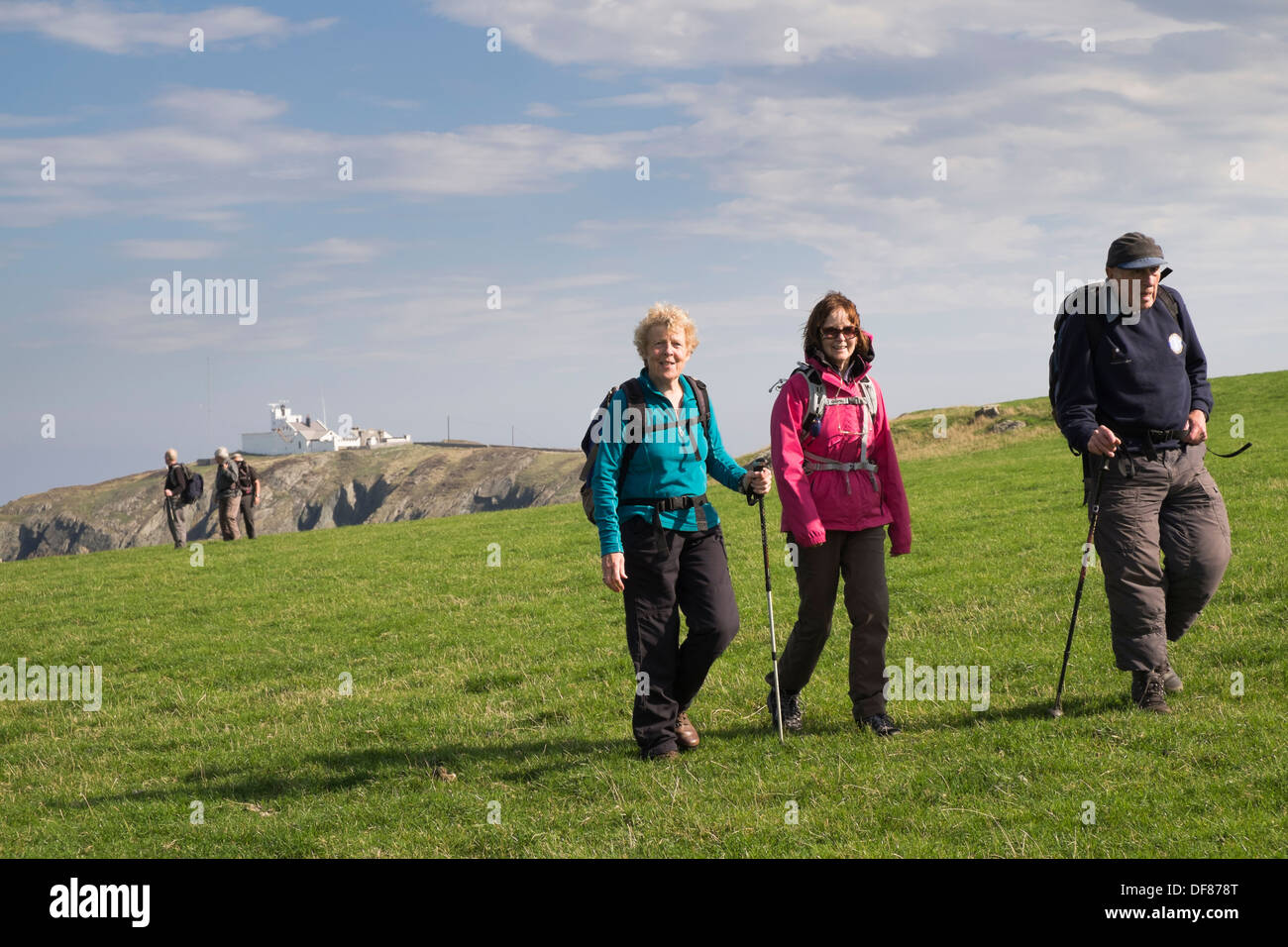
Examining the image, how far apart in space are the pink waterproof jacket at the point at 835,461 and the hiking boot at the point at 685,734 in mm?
1763

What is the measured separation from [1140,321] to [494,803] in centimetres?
594

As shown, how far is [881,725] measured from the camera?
8.16 metres

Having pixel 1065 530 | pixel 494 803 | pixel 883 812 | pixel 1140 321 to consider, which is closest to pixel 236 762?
pixel 494 803

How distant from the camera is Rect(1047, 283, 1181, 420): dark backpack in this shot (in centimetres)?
805

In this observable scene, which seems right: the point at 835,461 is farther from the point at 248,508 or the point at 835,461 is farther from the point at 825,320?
the point at 248,508

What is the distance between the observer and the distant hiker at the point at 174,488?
1205 inches

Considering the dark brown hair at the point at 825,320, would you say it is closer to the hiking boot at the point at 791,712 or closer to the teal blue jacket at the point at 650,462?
the teal blue jacket at the point at 650,462

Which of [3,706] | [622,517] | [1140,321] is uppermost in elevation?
[1140,321]

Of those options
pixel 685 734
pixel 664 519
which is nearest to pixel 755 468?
pixel 664 519

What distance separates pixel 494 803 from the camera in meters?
7.42

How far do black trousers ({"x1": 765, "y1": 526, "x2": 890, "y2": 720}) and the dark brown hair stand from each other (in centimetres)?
140

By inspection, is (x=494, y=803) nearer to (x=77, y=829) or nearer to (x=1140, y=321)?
(x=77, y=829)

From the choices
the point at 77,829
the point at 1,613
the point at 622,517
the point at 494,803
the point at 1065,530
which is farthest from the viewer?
the point at 1,613

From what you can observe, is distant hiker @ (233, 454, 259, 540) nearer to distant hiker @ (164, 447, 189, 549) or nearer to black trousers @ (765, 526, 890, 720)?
distant hiker @ (164, 447, 189, 549)
